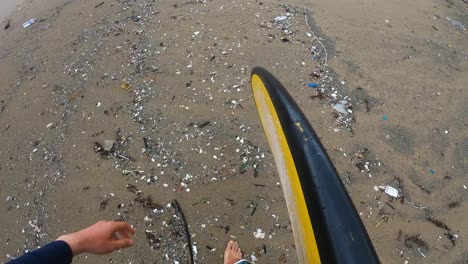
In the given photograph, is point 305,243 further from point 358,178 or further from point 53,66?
point 53,66

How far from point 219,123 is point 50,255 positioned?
6.51 feet

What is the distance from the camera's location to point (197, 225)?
2.77 m

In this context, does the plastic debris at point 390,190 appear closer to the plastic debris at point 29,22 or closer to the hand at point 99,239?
the hand at point 99,239

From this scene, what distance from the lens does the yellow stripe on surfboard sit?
1618mm

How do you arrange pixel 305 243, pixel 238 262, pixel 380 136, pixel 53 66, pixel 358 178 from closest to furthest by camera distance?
pixel 305 243 → pixel 238 262 → pixel 358 178 → pixel 380 136 → pixel 53 66

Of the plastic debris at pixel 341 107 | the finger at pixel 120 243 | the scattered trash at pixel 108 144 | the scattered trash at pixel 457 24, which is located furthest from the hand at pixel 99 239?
the scattered trash at pixel 457 24

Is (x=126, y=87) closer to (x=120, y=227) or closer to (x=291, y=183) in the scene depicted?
(x=120, y=227)

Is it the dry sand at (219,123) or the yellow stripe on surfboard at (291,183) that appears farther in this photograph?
the dry sand at (219,123)

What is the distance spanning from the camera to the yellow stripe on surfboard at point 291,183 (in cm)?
162

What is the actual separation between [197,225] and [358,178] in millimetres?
1329

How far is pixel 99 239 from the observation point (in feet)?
5.81

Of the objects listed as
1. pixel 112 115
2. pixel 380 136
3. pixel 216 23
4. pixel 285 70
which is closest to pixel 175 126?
pixel 112 115

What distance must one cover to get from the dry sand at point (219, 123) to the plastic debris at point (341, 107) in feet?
0.18

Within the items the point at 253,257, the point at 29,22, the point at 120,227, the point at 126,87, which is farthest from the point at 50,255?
the point at 29,22
